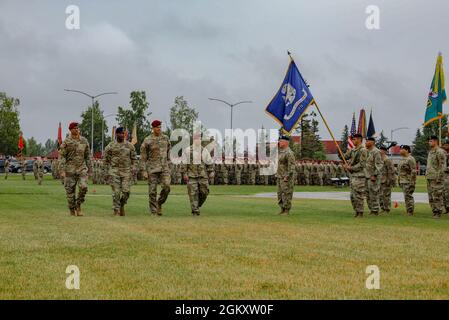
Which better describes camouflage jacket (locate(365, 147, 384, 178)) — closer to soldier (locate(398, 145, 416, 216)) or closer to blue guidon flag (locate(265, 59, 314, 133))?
soldier (locate(398, 145, 416, 216))

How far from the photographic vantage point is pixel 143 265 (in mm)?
8891

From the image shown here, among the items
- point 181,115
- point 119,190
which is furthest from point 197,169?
point 181,115

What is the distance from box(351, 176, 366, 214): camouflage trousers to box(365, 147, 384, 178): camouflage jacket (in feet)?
3.03

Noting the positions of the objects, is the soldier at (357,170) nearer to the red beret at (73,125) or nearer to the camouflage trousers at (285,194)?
the camouflage trousers at (285,194)

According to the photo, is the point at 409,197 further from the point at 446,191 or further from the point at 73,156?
the point at 73,156

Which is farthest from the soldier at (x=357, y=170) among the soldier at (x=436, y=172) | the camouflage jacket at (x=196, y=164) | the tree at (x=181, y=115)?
the tree at (x=181, y=115)

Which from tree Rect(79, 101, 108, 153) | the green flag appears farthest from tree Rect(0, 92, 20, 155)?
the green flag

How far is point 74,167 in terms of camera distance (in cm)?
1794

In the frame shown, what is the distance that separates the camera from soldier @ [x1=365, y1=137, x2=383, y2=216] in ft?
65.1

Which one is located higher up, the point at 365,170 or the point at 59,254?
the point at 365,170
